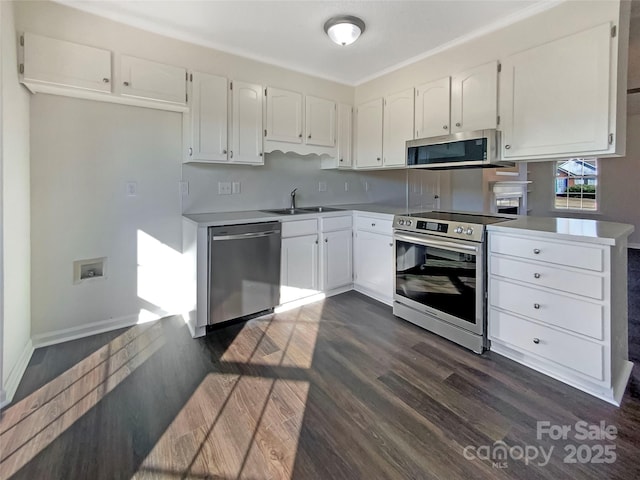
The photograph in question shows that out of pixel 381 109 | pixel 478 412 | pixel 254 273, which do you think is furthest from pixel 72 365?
pixel 381 109

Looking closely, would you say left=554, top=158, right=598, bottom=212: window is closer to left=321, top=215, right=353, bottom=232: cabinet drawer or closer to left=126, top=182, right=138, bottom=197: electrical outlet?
left=321, top=215, right=353, bottom=232: cabinet drawer

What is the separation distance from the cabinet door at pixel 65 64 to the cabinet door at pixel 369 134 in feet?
→ 8.08

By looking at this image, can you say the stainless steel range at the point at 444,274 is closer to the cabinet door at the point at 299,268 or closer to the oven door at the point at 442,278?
the oven door at the point at 442,278

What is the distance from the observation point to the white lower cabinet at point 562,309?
1.74 meters

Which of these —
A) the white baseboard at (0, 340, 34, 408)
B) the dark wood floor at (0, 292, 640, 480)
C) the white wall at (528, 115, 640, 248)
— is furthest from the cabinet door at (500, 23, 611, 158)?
the white wall at (528, 115, 640, 248)

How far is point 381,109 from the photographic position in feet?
11.5

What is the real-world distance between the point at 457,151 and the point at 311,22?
5.08 ft

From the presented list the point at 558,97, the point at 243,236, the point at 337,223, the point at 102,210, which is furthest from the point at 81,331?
the point at 558,97

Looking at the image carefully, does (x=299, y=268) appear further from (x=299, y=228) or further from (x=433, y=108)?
(x=433, y=108)

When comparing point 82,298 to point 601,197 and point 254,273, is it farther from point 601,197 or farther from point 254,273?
point 601,197

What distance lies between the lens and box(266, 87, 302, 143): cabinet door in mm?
3135

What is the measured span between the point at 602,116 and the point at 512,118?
553 millimetres

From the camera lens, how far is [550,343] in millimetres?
1956

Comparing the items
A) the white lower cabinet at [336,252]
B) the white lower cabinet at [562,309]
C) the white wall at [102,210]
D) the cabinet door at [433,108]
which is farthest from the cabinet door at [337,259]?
the white lower cabinet at [562,309]
